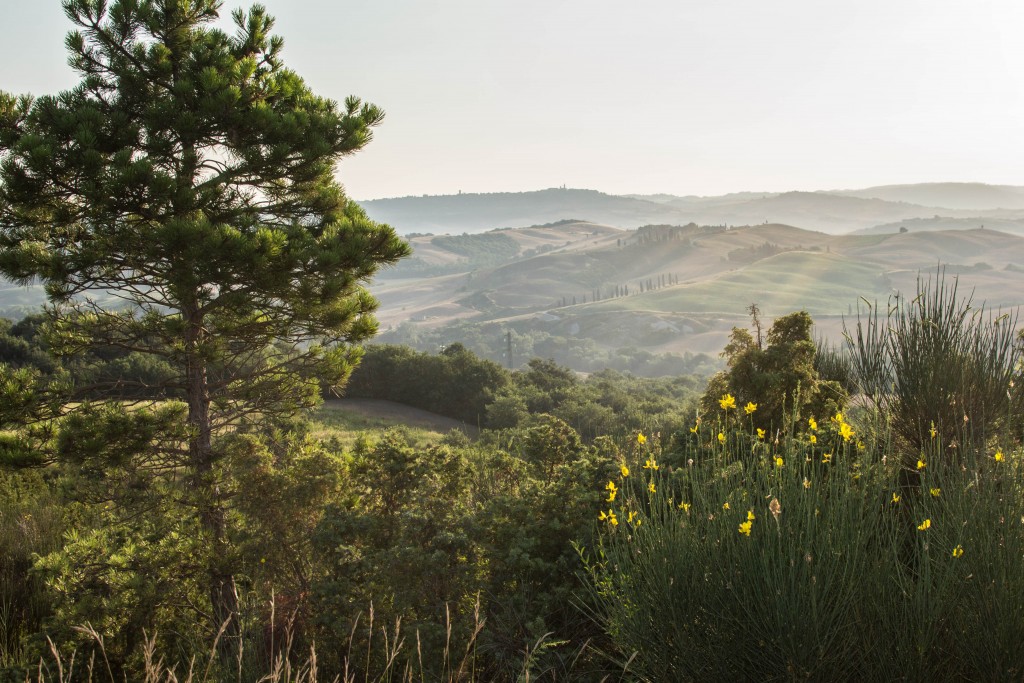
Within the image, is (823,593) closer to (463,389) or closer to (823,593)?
(823,593)

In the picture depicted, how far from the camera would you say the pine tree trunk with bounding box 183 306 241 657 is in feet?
18.8

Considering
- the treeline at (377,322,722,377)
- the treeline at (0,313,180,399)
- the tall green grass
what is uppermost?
the tall green grass

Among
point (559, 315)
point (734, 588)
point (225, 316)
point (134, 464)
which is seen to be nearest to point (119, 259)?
point (225, 316)

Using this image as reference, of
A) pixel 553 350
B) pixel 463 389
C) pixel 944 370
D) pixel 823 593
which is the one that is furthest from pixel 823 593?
pixel 553 350

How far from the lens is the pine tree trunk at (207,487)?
5742 mm

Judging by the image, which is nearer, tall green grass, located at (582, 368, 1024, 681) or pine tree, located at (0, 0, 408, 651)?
tall green grass, located at (582, 368, 1024, 681)

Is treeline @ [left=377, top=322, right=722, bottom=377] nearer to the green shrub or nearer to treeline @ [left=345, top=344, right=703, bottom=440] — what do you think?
treeline @ [left=345, top=344, right=703, bottom=440]

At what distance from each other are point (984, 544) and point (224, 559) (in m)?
5.60

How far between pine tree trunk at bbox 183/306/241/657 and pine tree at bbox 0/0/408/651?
0.02m

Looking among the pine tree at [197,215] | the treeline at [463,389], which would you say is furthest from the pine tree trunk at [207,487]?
the treeline at [463,389]

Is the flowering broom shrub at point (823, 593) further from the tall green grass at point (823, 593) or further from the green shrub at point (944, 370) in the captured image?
the green shrub at point (944, 370)

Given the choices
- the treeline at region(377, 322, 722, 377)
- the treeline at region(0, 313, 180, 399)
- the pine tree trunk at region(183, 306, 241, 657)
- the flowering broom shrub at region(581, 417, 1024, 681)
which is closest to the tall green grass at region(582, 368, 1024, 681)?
the flowering broom shrub at region(581, 417, 1024, 681)

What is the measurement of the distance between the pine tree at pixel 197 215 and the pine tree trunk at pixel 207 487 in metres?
0.02

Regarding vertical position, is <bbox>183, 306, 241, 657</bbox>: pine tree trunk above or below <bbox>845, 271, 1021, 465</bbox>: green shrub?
below
